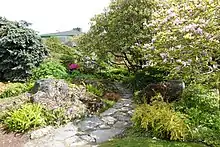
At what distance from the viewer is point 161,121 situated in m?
5.43

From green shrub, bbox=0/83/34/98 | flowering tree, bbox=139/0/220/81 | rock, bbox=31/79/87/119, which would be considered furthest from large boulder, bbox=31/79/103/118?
flowering tree, bbox=139/0/220/81

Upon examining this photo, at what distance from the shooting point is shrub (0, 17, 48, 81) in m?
10.2

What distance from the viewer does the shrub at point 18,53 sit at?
10211 millimetres

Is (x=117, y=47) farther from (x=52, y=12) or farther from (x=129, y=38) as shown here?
(x=52, y=12)

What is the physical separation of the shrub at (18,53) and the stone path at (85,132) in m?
4.26

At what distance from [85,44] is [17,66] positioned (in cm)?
262

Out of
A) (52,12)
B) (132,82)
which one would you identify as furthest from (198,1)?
(52,12)

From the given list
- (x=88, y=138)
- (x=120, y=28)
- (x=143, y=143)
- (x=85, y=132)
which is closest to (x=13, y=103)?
(x=85, y=132)

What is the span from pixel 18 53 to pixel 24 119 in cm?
467

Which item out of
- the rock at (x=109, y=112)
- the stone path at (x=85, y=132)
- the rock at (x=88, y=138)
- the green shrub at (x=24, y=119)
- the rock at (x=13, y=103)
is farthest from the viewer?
the rock at (x=109, y=112)

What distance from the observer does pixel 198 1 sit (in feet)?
16.1

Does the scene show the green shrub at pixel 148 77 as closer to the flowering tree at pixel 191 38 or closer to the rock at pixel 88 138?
the flowering tree at pixel 191 38

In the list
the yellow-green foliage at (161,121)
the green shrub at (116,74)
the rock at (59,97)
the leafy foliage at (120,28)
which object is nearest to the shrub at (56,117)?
the rock at (59,97)

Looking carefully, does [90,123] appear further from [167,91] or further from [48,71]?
[48,71]
